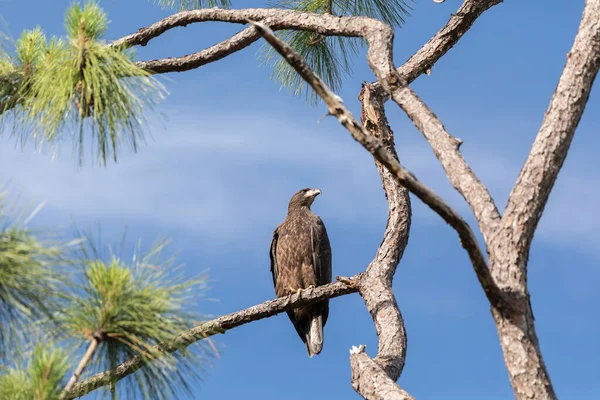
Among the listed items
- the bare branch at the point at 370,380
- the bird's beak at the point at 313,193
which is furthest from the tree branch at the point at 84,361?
the bird's beak at the point at 313,193

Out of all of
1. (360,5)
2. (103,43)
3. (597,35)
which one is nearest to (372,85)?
(360,5)

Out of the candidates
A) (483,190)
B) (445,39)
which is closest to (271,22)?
(445,39)

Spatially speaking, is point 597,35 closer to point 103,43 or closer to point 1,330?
point 103,43

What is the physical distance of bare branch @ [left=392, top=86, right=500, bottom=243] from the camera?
12.0 ft

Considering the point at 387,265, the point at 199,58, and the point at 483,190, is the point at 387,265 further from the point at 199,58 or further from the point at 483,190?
the point at 199,58

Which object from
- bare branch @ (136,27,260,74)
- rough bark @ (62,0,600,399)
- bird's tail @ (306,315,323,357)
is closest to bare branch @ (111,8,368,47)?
rough bark @ (62,0,600,399)

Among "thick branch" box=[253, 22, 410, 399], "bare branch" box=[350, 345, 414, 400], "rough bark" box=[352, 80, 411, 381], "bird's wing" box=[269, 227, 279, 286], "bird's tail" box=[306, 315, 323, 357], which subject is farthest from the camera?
"bird's wing" box=[269, 227, 279, 286]

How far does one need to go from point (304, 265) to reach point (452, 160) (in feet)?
9.02

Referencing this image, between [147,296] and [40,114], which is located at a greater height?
[40,114]

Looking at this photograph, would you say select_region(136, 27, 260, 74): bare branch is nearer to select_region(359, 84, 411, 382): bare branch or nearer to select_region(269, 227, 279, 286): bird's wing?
select_region(359, 84, 411, 382): bare branch

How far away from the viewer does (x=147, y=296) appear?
9.43 feet

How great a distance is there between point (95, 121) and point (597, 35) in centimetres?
233

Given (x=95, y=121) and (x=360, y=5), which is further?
(x=360, y=5)

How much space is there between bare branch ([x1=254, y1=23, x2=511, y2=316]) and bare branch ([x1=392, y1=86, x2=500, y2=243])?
317 millimetres
